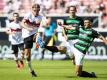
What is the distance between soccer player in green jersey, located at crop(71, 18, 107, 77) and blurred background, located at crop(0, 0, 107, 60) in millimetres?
10134

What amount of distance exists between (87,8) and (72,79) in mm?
16077

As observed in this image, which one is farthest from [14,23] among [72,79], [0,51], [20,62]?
[72,79]

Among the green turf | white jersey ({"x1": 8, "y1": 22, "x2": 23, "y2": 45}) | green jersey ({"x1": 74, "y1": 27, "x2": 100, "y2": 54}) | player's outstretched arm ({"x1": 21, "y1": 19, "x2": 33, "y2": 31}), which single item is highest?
player's outstretched arm ({"x1": 21, "y1": 19, "x2": 33, "y2": 31})

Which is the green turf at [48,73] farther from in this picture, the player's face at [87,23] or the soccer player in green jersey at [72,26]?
the player's face at [87,23]

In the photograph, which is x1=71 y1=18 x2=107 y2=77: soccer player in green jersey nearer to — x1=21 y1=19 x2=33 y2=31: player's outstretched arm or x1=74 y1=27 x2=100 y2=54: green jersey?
x1=74 y1=27 x2=100 y2=54: green jersey

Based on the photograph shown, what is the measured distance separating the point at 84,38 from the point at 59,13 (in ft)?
47.3

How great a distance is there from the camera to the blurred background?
83.3 feet

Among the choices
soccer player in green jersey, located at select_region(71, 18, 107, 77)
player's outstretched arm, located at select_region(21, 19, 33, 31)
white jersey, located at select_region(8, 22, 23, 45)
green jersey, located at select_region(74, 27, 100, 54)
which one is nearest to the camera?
soccer player in green jersey, located at select_region(71, 18, 107, 77)

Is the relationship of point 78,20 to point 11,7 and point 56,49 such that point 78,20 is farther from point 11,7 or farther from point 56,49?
point 11,7

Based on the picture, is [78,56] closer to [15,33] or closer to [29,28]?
[29,28]

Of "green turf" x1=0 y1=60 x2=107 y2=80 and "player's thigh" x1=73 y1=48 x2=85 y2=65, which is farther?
"player's thigh" x1=73 y1=48 x2=85 y2=65

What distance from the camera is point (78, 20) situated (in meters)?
15.7

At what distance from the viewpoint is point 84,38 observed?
594 inches

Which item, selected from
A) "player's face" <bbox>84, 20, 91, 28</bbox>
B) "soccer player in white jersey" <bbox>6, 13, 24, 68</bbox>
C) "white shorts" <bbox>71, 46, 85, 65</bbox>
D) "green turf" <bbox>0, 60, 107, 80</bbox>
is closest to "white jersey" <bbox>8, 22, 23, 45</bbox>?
"soccer player in white jersey" <bbox>6, 13, 24, 68</bbox>
